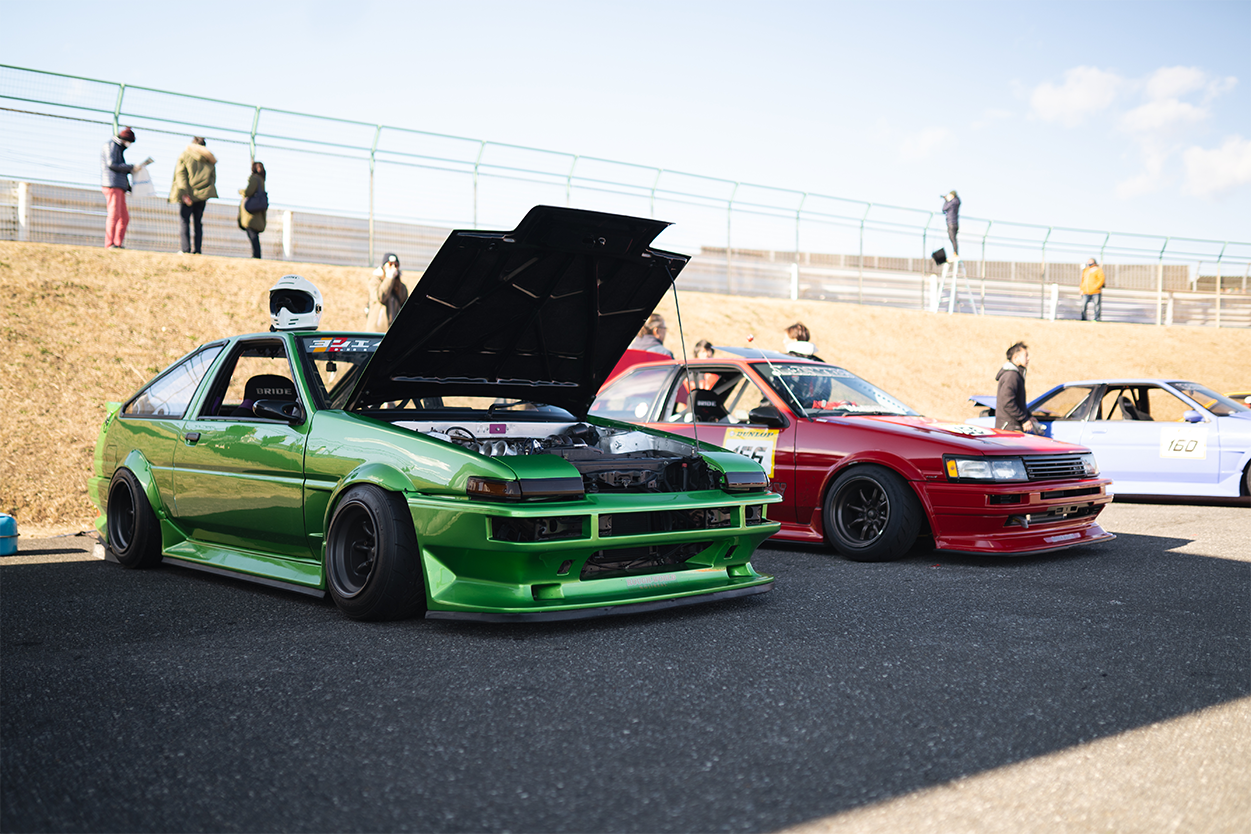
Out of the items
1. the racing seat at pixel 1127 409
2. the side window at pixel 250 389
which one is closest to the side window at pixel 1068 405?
the racing seat at pixel 1127 409

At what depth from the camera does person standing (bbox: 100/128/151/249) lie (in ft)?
47.9

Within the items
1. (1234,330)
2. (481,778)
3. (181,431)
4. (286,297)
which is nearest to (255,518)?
(181,431)

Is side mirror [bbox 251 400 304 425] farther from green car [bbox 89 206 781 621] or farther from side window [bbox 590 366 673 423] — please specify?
side window [bbox 590 366 673 423]

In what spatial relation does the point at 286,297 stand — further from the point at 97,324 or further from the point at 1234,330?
the point at 1234,330

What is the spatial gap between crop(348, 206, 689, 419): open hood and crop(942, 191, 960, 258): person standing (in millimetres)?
20998

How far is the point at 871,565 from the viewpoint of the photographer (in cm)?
632

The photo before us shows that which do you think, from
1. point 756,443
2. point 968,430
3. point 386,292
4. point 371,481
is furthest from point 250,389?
point 386,292

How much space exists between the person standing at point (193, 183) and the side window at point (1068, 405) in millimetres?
12048

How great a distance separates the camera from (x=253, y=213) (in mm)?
16062

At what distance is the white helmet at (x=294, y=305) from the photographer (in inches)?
265

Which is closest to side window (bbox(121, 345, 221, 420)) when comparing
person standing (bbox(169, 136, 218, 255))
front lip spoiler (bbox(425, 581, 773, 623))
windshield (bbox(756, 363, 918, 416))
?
front lip spoiler (bbox(425, 581, 773, 623))

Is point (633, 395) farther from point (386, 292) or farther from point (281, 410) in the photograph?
point (386, 292)

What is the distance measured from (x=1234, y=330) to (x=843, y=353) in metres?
13.7

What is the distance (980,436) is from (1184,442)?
16.2ft
